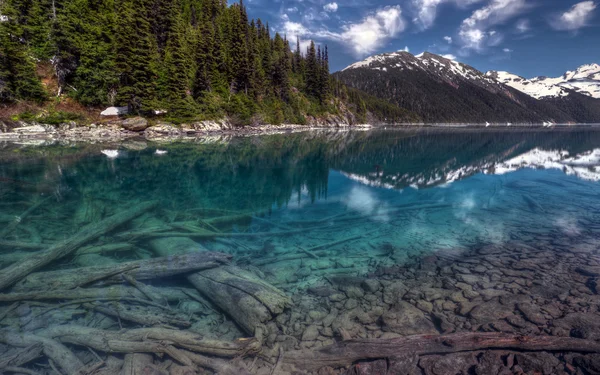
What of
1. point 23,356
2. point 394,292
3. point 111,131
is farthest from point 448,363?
point 111,131

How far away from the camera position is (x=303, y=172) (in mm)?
23438

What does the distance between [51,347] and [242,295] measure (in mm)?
3285

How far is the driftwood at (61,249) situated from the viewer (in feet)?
20.4

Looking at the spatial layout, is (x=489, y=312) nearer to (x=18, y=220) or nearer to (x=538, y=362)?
(x=538, y=362)

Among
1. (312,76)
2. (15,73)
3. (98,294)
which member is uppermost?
(312,76)

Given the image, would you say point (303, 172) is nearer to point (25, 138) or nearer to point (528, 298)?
point (528, 298)

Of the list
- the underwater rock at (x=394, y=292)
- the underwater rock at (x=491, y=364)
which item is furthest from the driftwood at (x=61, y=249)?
the underwater rock at (x=491, y=364)

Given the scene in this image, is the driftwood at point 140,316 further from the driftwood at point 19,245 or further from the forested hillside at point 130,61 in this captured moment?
the forested hillside at point 130,61

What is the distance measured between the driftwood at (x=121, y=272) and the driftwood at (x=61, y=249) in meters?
0.22

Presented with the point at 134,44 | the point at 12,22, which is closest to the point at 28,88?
the point at 12,22

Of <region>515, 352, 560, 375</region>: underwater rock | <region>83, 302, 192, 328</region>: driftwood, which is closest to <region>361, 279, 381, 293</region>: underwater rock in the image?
<region>515, 352, 560, 375</region>: underwater rock

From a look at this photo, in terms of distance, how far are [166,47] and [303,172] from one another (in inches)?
2128

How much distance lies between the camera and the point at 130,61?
4572cm

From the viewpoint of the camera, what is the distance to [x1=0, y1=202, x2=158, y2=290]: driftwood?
6212 mm
